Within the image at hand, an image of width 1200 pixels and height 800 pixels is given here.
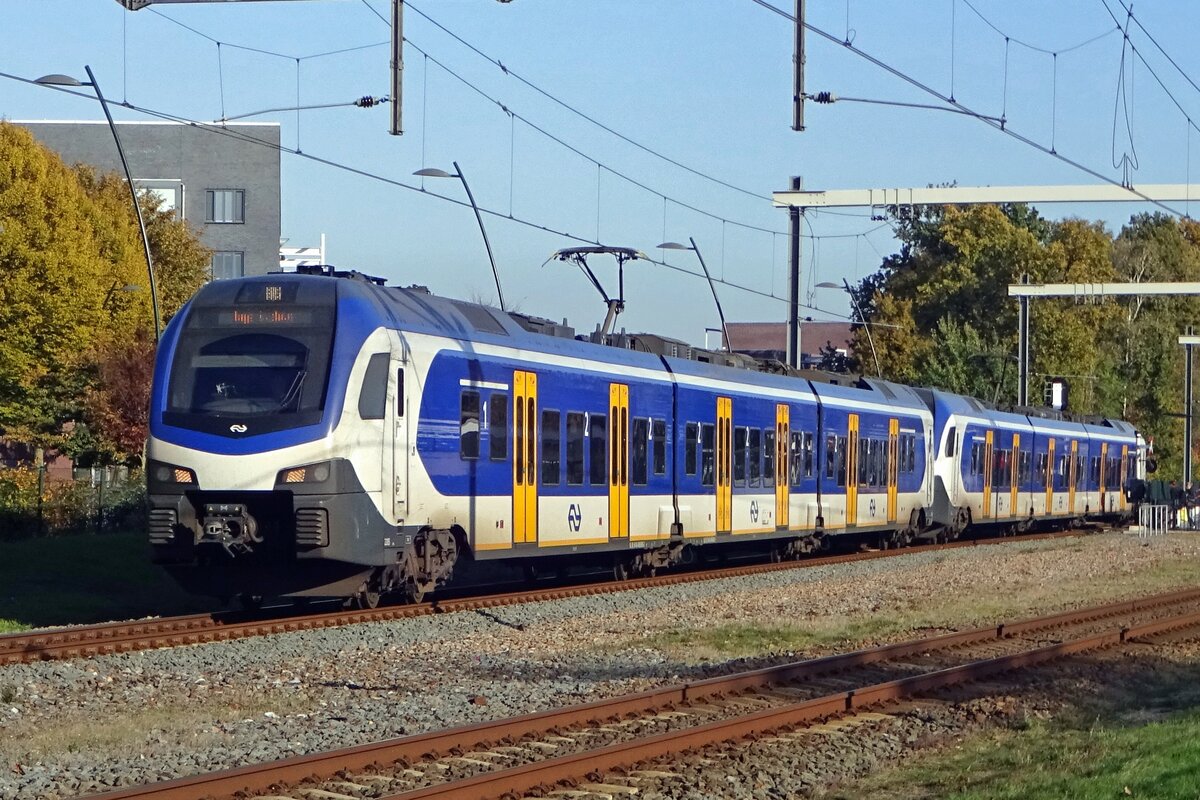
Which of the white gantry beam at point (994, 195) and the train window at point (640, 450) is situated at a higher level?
the white gantry beam at point (994, 195)

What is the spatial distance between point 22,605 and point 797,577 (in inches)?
463

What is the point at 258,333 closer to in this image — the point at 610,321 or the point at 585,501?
the point at 585,501

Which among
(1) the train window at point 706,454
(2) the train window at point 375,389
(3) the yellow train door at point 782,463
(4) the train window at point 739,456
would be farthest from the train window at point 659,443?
(2) the train window at point 375,389

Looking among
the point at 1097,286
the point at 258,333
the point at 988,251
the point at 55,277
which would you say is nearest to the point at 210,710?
the point at 258,333

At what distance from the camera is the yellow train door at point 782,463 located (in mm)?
30875

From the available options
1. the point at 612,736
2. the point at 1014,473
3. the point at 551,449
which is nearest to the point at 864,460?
the point at 1014,473

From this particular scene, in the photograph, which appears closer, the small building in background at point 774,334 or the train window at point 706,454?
the train window at point 706,454

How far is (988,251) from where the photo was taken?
8169 cm

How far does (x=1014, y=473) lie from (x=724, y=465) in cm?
1936

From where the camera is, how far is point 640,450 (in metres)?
25.2

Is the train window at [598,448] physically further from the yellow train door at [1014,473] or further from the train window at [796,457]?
the yellow train door at [1014,473]

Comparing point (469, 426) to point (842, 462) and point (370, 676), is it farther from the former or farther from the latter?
point (842, 462)

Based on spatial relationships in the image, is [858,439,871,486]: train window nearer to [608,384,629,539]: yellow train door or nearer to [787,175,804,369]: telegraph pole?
[787,175,804,369]: telegraph pole

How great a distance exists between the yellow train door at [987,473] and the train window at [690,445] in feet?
57.4
